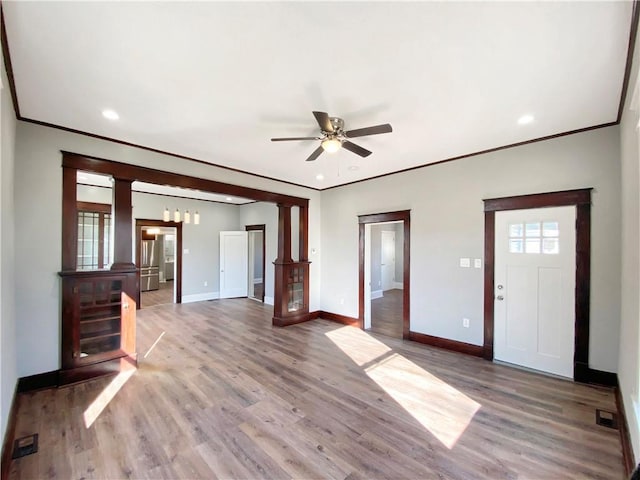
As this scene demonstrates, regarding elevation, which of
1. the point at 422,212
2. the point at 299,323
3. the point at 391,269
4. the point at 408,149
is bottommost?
the point at 299,323

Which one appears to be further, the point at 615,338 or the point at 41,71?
the point at 615,338

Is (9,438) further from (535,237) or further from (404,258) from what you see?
(535,237)

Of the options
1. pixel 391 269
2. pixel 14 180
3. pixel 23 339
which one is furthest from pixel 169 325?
pixel 391 269

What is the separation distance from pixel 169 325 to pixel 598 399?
246 inches

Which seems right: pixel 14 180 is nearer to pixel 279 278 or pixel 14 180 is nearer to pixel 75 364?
pixel 75 364

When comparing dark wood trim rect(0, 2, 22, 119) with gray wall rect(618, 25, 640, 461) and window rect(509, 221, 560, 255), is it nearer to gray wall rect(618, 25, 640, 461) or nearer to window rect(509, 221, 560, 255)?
gray wall rect(618, 25, 640, 461)

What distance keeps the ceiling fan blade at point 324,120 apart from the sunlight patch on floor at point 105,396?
129 inches

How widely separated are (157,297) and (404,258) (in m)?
7.19

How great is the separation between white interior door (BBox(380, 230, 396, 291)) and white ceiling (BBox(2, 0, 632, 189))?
6283mm

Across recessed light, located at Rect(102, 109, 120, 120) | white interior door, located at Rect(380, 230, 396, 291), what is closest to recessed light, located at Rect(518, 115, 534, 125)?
recessed light, located at Rect(102, 109, 120, 120)

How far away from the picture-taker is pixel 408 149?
143 inches

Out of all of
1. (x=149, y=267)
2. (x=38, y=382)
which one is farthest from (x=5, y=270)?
(x=149, y=267)

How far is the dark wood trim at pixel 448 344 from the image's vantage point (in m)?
3.83

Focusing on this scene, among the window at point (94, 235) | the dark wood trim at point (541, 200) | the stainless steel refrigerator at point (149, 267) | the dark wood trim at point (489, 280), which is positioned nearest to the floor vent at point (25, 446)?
the window at point (94, 235)
